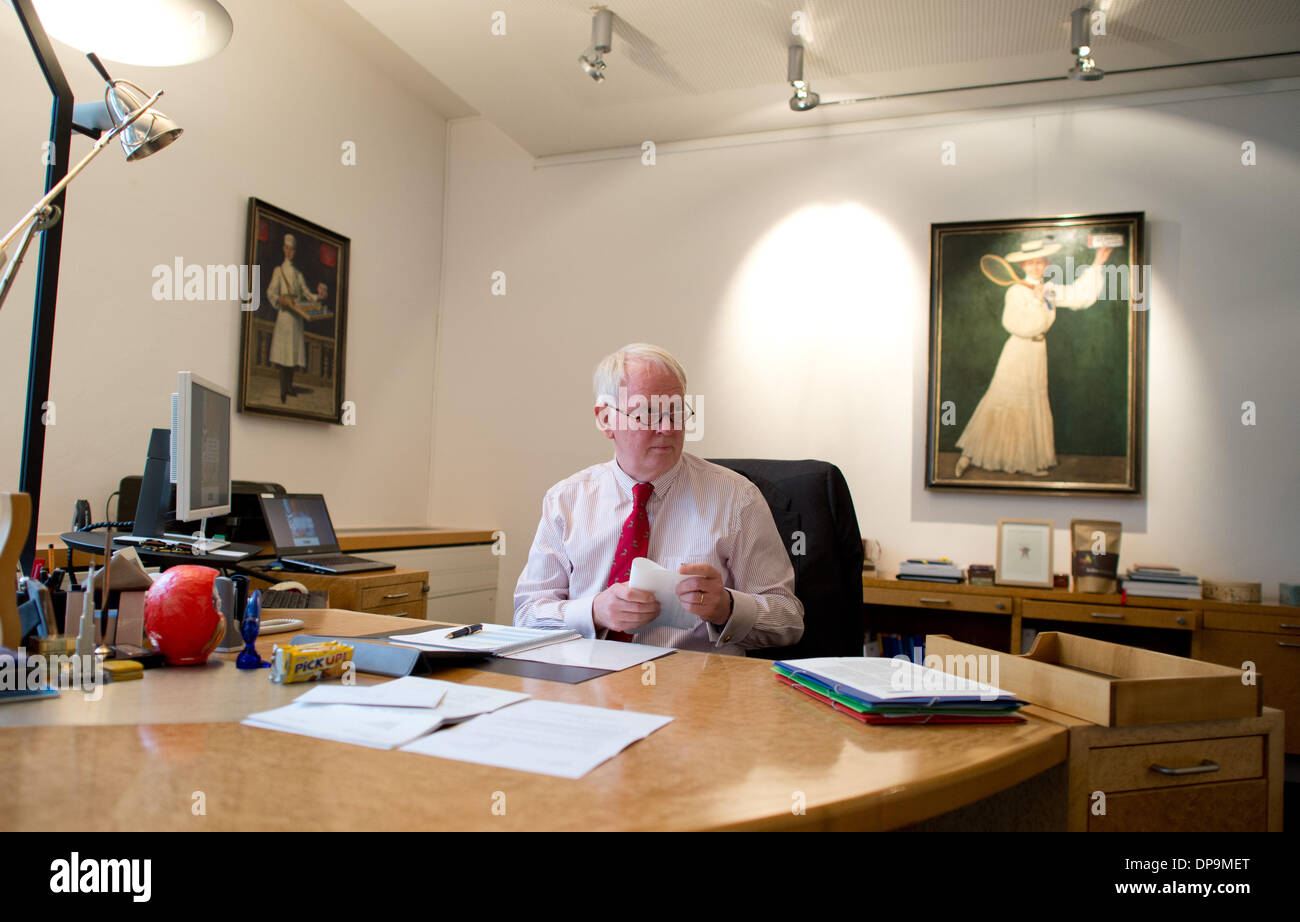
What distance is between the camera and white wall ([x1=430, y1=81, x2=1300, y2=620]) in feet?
11.7

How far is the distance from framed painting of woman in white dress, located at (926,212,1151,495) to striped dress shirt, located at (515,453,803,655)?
7.14 feet

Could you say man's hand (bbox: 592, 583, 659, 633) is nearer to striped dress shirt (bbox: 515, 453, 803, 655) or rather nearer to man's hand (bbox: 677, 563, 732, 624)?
man's hand (bbox: 677, 563, 732, 624)

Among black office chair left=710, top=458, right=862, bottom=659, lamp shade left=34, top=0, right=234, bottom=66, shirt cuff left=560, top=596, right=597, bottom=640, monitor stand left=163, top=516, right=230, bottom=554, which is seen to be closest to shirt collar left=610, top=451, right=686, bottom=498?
black office chair left=710, top=458, right=862, bottom=659

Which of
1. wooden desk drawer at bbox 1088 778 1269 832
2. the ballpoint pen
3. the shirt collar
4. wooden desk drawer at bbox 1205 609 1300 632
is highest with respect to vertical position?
the shirt collar

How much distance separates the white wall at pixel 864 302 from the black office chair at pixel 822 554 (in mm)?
2007

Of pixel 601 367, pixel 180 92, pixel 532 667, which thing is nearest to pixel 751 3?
pixel 601 367

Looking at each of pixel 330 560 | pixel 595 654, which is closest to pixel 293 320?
pixel 330 560

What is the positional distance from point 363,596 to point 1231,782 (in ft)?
8.22

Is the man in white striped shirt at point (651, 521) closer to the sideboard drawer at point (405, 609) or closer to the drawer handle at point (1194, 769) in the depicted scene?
the drawer handle at point (1194, 769)

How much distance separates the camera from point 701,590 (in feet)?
5.23

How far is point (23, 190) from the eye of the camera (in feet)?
8.89

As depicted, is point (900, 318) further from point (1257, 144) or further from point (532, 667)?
point (532, 667)

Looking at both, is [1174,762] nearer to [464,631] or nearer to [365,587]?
[464,631]

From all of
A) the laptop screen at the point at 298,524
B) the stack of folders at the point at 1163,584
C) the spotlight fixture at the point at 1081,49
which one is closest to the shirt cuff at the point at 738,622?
the laptop screen at the point at 298,524
